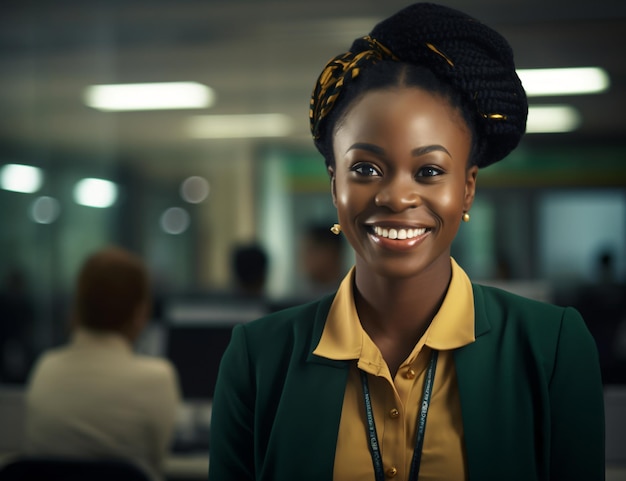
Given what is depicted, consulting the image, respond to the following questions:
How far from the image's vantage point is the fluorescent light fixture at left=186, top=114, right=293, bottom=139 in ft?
21.0

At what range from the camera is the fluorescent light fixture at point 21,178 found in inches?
255

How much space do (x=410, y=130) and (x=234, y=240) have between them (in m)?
5.90

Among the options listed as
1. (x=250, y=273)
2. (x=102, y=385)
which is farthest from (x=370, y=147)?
(x=250, y=273)

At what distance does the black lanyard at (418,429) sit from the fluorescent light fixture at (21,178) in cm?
626

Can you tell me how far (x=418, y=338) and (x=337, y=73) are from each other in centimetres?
29

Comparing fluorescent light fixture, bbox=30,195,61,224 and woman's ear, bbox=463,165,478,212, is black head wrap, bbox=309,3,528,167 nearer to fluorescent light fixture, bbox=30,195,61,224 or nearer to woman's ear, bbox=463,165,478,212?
woman's ear, bbox=463,165,478,212

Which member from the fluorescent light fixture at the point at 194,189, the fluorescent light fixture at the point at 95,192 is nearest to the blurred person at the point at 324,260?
the fluorescent light fixture at the point at 194,189

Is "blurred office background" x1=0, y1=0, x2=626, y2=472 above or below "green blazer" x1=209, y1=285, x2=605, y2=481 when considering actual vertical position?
above

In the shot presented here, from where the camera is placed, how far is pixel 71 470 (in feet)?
5.13

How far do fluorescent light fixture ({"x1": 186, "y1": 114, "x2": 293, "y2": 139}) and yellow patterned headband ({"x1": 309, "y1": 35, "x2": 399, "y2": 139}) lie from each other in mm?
5510

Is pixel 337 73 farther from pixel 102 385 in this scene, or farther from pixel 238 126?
pixel 238 126

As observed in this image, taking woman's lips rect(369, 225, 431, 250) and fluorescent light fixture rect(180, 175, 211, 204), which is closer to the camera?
woman's lips rect(369, 225, 431, 250)

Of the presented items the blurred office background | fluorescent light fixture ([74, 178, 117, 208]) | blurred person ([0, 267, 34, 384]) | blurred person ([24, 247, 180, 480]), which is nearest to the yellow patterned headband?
blurred person ([24, 247, 180, 480])

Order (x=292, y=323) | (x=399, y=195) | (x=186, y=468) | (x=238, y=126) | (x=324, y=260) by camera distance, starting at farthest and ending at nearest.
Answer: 1. (x=238, y=126)
2. (x=324, y=260)
3. (x=186, y=468)
4. (x=292, y=323)
5. (x=399, y=195)
